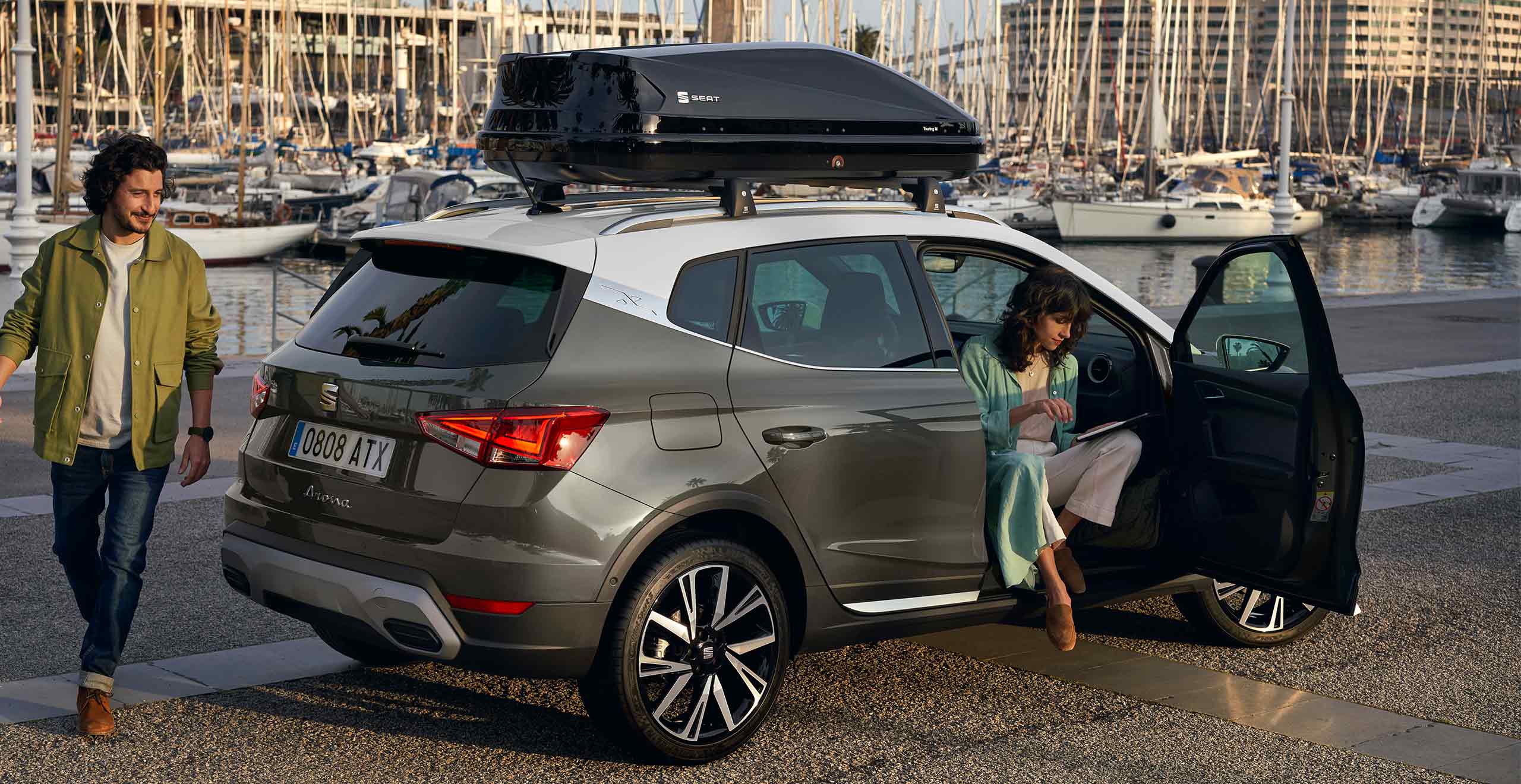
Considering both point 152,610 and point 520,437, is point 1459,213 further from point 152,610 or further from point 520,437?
point 520,437

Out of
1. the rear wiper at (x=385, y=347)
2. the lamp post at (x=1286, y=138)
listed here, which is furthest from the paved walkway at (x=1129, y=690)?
the lamp post at (x=1286, y=138)

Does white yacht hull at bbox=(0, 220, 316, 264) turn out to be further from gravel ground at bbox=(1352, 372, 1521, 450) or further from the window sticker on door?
the window sticker on door

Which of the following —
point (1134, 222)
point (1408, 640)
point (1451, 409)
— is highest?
point (1408, 640)

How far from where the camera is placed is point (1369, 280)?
4553 centimetres

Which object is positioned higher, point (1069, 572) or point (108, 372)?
point (108, 372)

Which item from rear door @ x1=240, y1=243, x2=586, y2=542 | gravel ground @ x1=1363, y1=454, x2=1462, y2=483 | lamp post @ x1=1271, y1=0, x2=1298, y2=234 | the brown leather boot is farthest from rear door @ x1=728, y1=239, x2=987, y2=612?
lamp post @ x1=1271, y1=0, x2=1298, y2=234

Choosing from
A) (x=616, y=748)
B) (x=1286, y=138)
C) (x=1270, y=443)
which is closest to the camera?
(x=616, y=748)

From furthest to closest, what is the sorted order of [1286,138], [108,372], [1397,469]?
[1286,138] < [1397,469] < [108,372]

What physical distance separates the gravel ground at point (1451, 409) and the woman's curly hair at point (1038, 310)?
5992mm

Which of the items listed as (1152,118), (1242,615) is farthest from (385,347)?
(1152,118)

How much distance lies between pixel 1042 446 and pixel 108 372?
3.17 metres

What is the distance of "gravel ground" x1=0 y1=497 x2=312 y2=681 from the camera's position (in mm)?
6016

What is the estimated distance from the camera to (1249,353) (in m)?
5.87

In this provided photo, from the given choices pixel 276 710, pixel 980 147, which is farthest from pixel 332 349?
pixel 980 147
